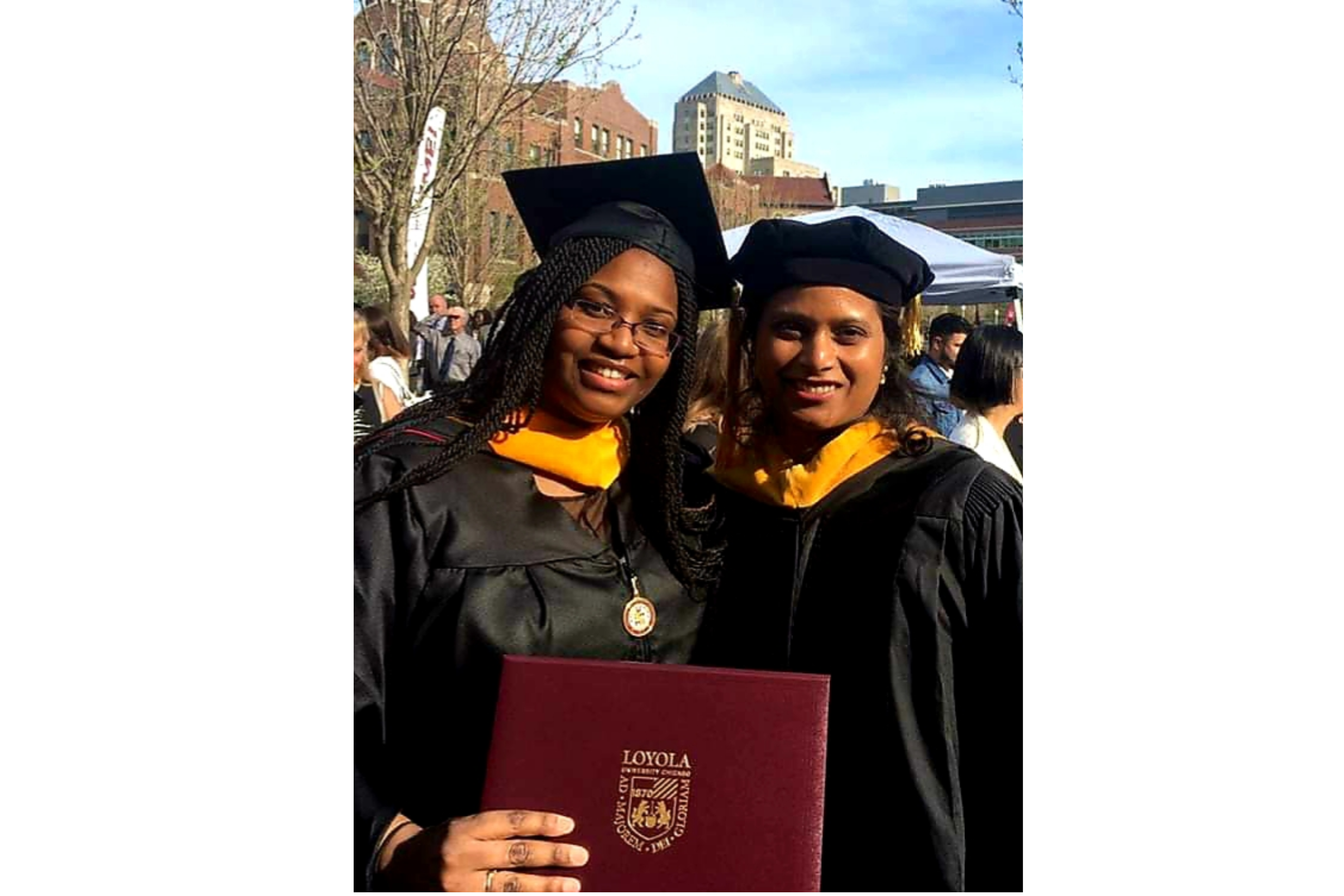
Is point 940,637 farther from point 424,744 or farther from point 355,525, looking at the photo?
point 355,525

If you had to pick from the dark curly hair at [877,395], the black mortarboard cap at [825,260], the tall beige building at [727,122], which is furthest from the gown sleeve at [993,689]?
the tall beige building at [727,122]

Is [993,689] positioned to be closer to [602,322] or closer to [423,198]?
[602,322]

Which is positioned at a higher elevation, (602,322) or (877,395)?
(602,322)

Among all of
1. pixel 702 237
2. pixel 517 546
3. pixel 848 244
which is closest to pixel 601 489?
pixel 517 546

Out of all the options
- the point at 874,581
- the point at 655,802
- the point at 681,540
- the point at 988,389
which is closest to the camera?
the point at 655,802

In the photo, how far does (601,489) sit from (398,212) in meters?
0.91

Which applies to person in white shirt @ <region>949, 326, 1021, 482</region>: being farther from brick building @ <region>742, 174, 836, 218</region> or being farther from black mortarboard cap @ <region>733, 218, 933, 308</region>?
brick building @ <region>742, 174, 836, 218</region>

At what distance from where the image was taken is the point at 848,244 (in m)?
2.44

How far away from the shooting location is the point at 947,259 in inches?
104

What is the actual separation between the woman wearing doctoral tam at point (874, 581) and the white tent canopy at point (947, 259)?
0.10m

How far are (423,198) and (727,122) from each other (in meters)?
0.78

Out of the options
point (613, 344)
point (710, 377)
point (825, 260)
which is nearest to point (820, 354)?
point (825, 260)

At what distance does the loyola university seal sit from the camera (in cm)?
229

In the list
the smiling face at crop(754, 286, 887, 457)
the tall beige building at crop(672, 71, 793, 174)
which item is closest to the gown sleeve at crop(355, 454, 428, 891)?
the smiling face at crop(754, 286, 887, 457)
